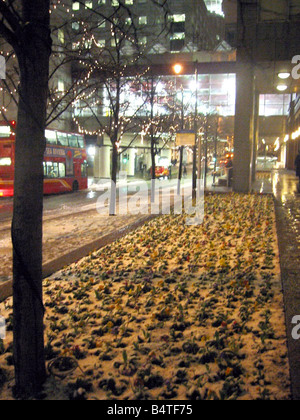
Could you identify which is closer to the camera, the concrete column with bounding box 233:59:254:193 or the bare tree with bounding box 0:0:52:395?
the bare tree with bounding box 0:0:52:395

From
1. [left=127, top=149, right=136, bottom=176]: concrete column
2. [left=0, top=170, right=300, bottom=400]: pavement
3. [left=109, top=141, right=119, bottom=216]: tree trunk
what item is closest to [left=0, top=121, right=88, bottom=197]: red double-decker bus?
[left=0, top=170, right=300, bottom=400]: pavement

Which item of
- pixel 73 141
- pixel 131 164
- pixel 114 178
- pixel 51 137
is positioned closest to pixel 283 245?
pixel 114 178

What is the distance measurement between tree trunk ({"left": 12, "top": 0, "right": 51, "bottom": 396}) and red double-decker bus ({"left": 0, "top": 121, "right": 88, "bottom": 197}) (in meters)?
18.7

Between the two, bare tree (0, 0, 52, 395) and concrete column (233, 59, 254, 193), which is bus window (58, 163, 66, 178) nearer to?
concrete column (233, 59, 254, 193)

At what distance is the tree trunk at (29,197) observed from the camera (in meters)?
3.23

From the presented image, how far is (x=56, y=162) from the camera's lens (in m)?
24.8

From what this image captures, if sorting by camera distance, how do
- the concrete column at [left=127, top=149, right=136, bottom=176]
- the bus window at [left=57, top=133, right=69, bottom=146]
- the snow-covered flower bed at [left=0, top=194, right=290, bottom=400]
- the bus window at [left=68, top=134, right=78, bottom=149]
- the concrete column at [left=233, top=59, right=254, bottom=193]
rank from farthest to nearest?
the concrete column at [left=127, top=149, right=136, bottom=176] < the bus window at [left=68, top=134, right=78, bottom=149] < the bus window at [left=57, top=133, right=69, bottom=146] < the concrete column at [left=233, top=59, right=254, bottom=193] < the snow-covered flower bed at [left=0, top=194, right=290, bottom=400]

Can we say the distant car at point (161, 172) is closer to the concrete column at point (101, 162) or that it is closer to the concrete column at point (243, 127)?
the concrete column at point (101, 162)

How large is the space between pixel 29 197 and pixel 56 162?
22058 mm

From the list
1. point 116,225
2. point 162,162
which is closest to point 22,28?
point 116,225

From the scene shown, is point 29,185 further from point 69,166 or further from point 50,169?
point 69,166

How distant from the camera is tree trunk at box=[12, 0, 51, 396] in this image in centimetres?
323

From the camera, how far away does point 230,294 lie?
17.9ft
